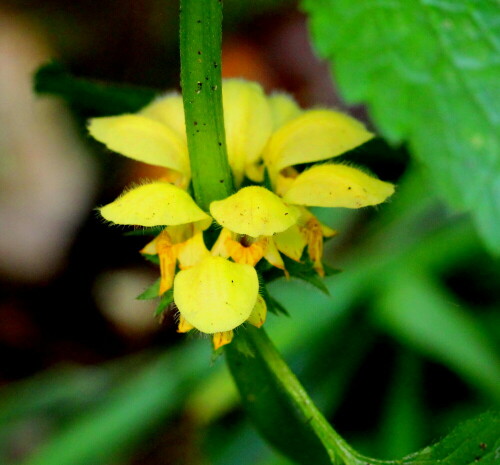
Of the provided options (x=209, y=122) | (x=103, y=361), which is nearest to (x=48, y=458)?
(x=103, y=361)

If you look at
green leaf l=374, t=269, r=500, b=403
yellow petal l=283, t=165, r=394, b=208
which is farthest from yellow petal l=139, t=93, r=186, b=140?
green leaf l=374, t=269, r=500, b=403

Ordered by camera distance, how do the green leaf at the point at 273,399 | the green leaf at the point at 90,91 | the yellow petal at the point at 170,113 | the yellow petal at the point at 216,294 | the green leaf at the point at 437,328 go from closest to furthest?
1. the yellow petal at the point at 216,294
2. the green leaf at the point at 273,399
3. the yellow petal at the point at 170,113
4. the green leaf at the point at 90,91
5. the green leaf at the point at 437,328

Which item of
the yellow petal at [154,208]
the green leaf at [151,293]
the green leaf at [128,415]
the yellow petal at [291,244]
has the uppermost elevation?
the yellow petal at [154,208]

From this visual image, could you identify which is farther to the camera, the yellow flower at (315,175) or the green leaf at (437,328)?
the green leaf at (437,328)

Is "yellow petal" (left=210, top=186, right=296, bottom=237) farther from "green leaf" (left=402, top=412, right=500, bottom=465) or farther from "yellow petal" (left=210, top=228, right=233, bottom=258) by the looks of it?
"green leaf" (left=402, top=412, right=500, bottom=465)

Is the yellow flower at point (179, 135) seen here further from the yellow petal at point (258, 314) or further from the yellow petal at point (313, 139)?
the yellow petal at point (258, 314)

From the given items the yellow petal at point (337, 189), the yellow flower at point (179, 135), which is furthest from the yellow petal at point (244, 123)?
the yellow petal at point (337, 189)
